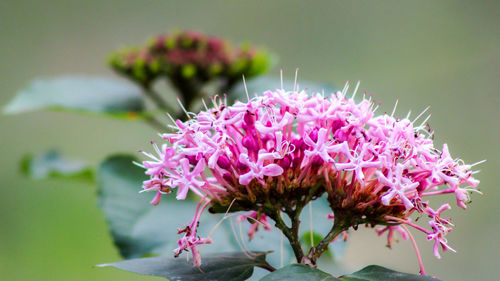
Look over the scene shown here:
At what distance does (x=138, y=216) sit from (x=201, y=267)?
0.61 metres

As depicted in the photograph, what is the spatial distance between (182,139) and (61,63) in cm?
304

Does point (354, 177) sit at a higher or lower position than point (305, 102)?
lower

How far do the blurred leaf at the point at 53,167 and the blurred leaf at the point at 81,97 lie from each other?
21cm

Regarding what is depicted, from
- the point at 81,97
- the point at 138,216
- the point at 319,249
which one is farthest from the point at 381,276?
the point at 81,97

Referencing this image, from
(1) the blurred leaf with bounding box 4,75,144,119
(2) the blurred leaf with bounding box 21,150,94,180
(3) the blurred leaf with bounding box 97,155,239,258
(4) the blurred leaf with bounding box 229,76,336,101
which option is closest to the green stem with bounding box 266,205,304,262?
(3) the blurred leaf with bounding box 97,155,239,258

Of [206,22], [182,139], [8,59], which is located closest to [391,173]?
[182,139]

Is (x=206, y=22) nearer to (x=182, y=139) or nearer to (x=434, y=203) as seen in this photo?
(x=434, y=203)

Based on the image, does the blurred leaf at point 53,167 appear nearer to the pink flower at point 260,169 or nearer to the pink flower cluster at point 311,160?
the pink flower cluster at point 311,160

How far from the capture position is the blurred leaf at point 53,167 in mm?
1682

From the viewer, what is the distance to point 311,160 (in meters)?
0.74

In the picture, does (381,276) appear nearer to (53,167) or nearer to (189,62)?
(189,62)

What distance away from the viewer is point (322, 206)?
123 centimetres

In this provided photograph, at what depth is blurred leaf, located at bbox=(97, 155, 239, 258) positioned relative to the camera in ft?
4.04

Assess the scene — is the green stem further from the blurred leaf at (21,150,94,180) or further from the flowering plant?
the blurred leaf at (21,150,94,180)
